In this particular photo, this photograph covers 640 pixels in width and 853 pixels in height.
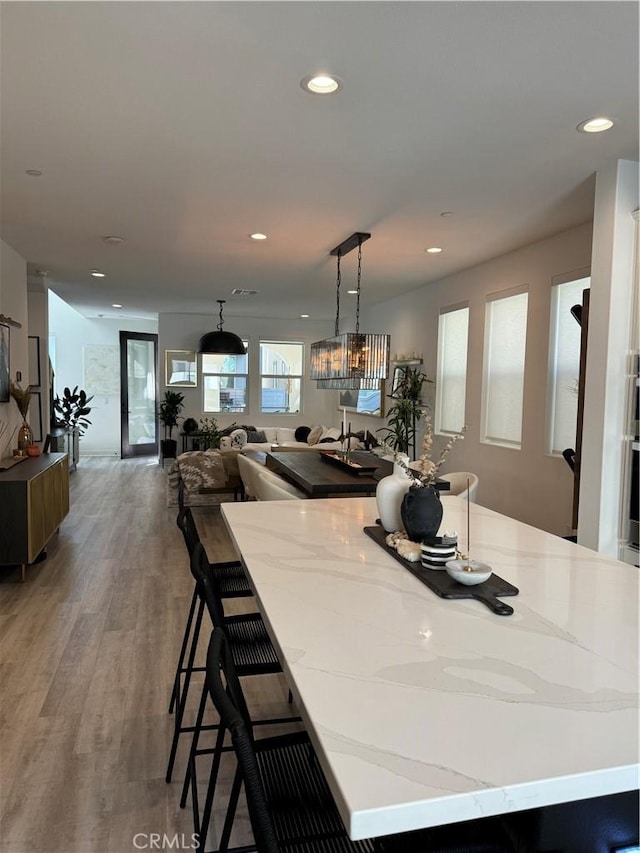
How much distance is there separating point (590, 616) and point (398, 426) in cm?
565

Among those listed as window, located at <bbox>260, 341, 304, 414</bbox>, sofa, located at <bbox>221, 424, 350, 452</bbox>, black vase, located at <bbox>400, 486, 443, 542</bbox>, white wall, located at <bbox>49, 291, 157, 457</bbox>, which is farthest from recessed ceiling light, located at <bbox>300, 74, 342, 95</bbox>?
white wall, located at <bbox>49, 291, 157, 457</bbox>

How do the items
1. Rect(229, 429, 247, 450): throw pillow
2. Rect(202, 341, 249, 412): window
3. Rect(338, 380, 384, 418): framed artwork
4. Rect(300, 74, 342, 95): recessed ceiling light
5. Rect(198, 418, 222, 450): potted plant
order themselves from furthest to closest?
1. Rect(202, 341, 249, 412): window
2. Rect(198, 418, 222, 450): potted plant
3. Rect(338, 380, 384, 418): framed artwork
4. Rect(229, 429, 247, 450): throw pillow
5. Rect(300, 74, 342, 95): recessed ceiling light

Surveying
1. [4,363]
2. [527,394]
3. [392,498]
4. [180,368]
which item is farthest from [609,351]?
[180,368]

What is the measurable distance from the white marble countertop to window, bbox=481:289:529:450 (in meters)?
3.60

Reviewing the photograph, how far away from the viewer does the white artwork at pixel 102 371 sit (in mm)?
11586

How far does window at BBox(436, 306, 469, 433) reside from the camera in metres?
6.30

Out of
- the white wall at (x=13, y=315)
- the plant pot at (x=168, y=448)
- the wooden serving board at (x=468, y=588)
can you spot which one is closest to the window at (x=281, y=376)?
the plant pot at (x=168, y=448)

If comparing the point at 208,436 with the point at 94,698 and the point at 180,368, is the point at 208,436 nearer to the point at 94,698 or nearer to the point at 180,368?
the point at 180,368

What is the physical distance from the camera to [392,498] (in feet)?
6.82

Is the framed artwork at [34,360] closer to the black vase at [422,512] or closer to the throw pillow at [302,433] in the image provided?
the throw pillow at [302,433]

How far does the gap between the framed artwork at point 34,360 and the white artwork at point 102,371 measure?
4416mm

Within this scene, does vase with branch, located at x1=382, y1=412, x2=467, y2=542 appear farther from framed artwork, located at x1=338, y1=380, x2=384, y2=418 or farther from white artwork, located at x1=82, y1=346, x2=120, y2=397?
white artwork, located at x1=82, y1=346, x2=120, y2=397

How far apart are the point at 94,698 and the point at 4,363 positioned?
10.9ft

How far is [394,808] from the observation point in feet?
2.52
